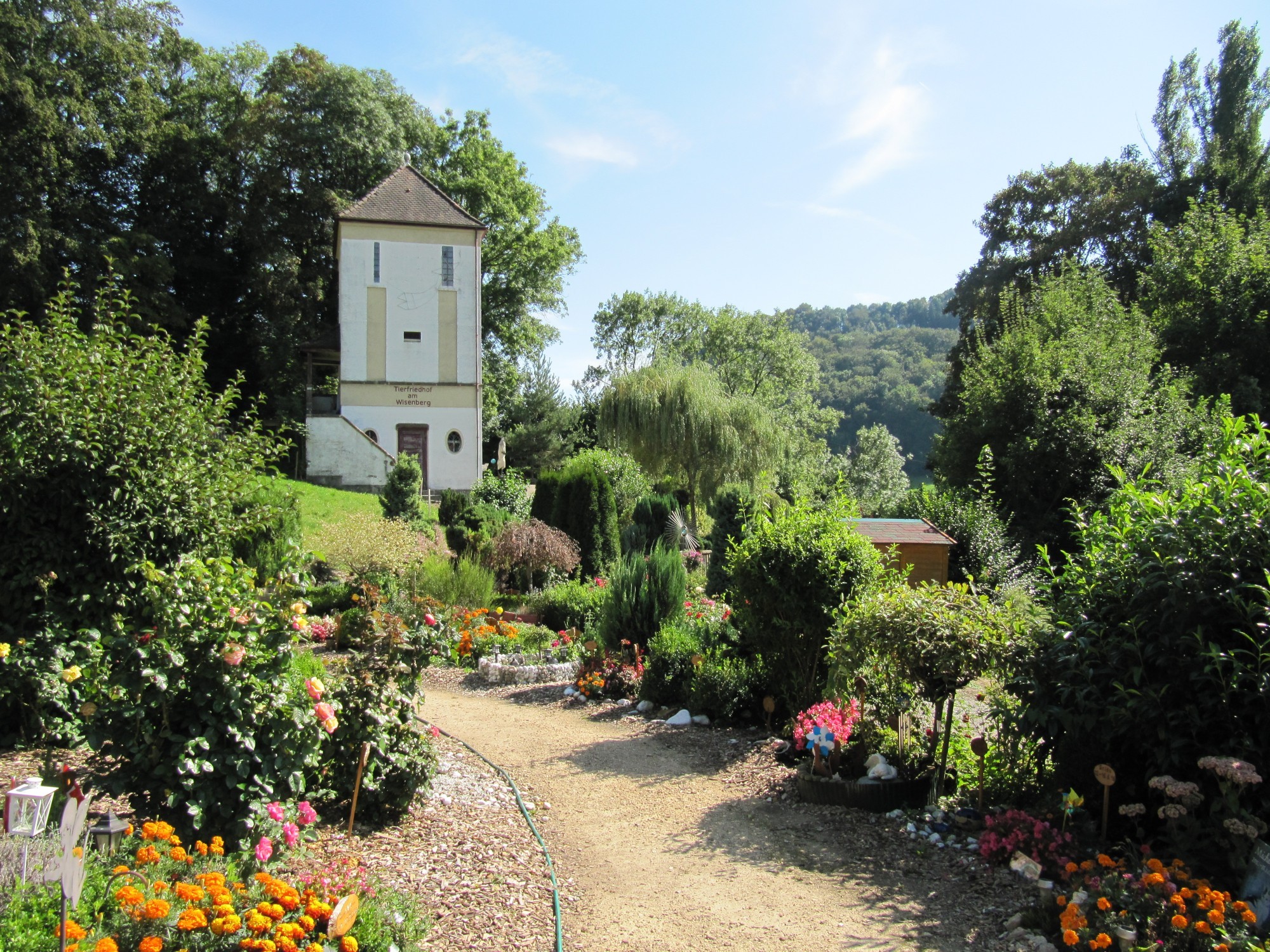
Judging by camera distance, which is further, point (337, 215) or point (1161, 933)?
point (337, 215)

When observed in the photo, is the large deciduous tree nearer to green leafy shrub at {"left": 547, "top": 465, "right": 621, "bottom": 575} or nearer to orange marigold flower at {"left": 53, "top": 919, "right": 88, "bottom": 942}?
green leafy shrub at {"left": 547, "top": 465, "right": 621, "bottom": 575}

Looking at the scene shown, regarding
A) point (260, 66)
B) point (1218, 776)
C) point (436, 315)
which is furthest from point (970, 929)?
point (260, 66)

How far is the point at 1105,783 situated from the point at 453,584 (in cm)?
854

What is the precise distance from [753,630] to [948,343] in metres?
63.4

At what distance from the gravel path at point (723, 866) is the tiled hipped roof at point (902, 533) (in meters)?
5.03

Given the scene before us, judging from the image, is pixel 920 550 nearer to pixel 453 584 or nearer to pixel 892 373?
pixel 453 584

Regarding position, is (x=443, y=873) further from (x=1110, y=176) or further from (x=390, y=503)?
(x=1110, y=176)

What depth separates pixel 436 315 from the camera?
26.9 meters

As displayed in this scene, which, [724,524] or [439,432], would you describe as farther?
[439,432]

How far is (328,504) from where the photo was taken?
1822 centimetres

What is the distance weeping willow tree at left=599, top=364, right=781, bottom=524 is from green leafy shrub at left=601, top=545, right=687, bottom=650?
11.9m

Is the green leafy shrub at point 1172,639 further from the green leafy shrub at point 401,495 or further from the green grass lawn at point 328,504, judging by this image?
the green leafy shrub at point 401,495

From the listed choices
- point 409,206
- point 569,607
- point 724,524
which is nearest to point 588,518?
point 724,524

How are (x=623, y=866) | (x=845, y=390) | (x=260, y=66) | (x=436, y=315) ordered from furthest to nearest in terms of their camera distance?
(x=845, y=390) → (x=260, y=66) → (x=436, y=315) → (x=623, y=866)
